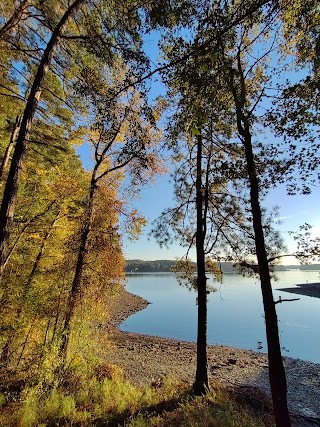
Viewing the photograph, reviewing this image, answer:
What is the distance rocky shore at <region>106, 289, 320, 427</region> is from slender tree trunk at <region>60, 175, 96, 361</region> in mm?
4231

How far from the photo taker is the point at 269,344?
5438 mm

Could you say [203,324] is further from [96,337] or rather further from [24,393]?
[24,393]

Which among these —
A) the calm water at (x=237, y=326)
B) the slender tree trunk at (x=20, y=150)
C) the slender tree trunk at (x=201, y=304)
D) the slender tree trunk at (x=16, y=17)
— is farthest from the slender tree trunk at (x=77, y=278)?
the calm water at (x=237, y=326)

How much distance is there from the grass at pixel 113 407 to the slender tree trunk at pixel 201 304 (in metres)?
0.47

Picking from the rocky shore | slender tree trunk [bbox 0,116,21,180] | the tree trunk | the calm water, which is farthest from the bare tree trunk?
the calm water

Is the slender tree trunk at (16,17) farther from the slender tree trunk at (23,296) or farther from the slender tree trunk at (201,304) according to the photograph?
the slender tree trunk at (201,304)

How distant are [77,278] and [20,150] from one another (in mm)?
6344

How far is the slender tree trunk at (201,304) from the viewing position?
943 centimetres

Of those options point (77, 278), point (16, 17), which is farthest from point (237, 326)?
point (16, 17)

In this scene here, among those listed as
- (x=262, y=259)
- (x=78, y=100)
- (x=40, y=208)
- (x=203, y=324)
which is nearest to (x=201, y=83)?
(x=262, y=259)

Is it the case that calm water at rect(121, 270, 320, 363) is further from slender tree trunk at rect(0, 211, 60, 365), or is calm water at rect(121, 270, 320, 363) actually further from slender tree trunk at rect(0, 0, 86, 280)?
slender tree trunk at rect(0, 0, 86, 280)

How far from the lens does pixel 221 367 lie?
1705 centimetres

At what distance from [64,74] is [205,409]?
396 inches

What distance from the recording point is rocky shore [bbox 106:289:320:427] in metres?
12.3
